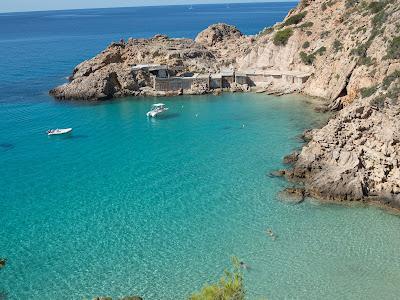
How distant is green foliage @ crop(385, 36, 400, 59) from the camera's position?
42978 millimetres

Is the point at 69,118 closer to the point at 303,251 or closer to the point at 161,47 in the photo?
the point at 161,47

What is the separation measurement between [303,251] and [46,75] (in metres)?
68.4

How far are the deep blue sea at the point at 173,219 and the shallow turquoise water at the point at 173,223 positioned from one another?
3.5 inches

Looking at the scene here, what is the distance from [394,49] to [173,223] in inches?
1107

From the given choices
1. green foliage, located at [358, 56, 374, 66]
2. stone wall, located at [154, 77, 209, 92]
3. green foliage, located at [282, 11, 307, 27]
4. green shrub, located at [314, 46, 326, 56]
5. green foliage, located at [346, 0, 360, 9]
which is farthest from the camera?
green foliage, located at [282, 11, 307, 27]

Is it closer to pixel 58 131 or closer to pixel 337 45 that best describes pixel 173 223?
pixel 58 131

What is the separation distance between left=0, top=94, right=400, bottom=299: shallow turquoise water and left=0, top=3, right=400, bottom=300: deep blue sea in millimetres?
89

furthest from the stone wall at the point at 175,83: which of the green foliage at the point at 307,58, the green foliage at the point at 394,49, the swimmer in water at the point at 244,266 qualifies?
the swimmer in water at the point at 244,266

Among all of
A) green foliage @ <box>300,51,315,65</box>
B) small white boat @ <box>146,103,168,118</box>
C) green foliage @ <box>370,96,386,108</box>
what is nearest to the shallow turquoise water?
small white boat @ <box>146,103,168,118</box>

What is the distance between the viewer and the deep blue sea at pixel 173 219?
23734 millimetres

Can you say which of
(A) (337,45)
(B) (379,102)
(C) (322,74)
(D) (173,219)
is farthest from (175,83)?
(D) (173,219)

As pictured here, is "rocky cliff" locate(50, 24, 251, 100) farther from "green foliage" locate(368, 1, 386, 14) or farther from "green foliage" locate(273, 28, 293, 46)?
"green foliage" locate(368, 1, 386, 14)

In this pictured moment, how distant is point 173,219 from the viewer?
29734 millimetres

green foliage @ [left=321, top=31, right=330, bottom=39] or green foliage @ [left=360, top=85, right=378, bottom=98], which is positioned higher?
green foliage @ [left=321, top=31, right=330, bottom=39]
